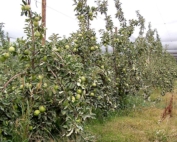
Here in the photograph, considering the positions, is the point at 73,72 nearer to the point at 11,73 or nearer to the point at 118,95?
the point at 11,73

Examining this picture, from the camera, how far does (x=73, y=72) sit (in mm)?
2492

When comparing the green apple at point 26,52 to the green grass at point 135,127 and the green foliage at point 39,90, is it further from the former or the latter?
the green grass at point 135,127

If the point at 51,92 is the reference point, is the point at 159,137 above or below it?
below

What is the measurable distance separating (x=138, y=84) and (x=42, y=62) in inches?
138

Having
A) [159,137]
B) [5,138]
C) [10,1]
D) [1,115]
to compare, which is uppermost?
[10,1]

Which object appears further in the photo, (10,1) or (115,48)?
(10,1)

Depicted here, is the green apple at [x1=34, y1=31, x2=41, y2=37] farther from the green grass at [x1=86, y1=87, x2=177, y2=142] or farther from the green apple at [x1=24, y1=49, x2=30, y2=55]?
the green grass at [x1=86, y1=87, x2=177, y2=142]

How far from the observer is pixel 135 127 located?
3979 millimetres

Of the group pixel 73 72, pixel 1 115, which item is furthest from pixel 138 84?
pixel 1 115

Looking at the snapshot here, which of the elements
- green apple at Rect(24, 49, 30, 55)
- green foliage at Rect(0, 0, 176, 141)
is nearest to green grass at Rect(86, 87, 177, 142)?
green foliage at Rect(0, 0, 176, 141)

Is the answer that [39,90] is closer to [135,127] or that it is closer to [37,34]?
[37,34]

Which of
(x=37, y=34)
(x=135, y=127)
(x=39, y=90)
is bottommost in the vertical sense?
(x=135, y=127)

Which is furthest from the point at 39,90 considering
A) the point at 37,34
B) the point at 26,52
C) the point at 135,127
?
the point at 135,127

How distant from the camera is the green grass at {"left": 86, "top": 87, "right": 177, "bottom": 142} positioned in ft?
11.1
